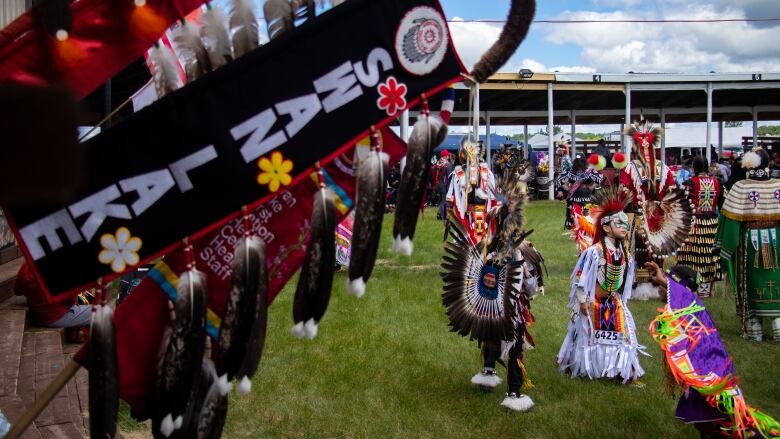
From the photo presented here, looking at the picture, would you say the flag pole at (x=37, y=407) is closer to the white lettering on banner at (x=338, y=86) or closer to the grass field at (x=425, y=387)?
the white lettering on banner at (x=338, y=86)

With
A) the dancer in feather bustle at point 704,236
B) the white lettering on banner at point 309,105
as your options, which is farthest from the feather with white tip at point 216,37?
the dancer in feather bustle at point 704,236

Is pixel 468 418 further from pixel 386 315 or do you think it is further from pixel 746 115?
pixel 746 115

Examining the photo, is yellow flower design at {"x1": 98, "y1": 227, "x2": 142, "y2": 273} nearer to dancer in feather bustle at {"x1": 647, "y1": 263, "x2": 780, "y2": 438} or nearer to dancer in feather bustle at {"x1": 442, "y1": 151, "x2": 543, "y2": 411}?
dancer in feather bustle at {"x1": 647, "y1": 263, "x2": 780, "y2": 438}

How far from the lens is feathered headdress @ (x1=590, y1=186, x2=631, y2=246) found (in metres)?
6.09

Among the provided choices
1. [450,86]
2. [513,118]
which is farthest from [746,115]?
[450,86]

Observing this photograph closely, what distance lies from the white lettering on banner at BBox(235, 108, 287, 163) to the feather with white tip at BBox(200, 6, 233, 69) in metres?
0.22

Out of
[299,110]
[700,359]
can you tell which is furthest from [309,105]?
[700,359]

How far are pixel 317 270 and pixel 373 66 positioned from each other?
0.69 m

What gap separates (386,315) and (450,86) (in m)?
6.69

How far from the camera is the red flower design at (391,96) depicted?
2217 millimetres

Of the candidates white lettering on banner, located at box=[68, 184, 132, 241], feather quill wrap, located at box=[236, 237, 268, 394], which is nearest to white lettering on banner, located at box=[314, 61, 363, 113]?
feather quill wrap, located at box=[236, 237, 268, 394]

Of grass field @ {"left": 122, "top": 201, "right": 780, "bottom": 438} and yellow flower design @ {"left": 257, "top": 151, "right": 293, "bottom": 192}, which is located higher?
yellow flower design @ {"left": 257, "top": 151, "right": 293, "bottom": 192}

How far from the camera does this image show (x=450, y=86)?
2.35 metres

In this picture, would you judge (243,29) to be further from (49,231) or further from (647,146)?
(647,146)
